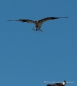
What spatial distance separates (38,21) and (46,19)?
1.48 meters

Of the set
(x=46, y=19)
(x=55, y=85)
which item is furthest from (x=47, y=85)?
(x=46, y=19)

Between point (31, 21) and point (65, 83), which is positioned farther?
point (65, 83)

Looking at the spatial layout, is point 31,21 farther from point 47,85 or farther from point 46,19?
point 47,85

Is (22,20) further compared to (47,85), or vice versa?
(47,85)

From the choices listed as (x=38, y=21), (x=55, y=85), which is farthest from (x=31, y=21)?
(x=55, y=85)

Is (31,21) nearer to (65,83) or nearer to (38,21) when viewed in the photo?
(38,21)

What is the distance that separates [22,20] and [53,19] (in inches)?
201

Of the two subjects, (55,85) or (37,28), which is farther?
(55,85)

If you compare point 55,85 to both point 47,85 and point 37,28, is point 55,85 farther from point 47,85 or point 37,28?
point 37,28

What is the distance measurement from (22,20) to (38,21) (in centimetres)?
267

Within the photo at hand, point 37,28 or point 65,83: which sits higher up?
point 65,83

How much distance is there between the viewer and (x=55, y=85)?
103 metres

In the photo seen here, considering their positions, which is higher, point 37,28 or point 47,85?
point 47,85

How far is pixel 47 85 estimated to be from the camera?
103 meters
